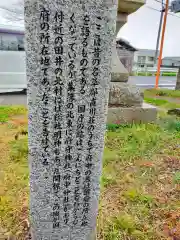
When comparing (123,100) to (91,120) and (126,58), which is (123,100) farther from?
(126,58)

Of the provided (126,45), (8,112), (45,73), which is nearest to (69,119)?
(45,73)

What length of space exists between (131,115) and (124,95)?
0.40 m

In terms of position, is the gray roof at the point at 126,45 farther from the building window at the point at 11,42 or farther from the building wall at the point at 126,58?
the building window at the point at 11,42

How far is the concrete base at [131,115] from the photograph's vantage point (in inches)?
164

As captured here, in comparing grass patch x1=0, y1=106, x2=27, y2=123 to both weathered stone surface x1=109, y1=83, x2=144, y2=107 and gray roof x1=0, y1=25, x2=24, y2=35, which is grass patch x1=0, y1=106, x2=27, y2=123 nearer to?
weathered stone surface x1=109, y1=83, x2=144, y2=107

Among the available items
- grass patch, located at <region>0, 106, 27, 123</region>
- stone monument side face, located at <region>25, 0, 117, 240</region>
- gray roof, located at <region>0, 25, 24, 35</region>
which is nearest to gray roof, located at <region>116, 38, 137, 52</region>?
gray roof, located at <region>0, 25, 24, 35</region>

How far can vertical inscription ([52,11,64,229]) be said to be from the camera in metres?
1.26

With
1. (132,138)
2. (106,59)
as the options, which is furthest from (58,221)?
(132,138)

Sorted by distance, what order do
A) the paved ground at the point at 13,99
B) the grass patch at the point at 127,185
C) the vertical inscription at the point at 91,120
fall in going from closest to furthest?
the vertical inscription at the point at 91,120
the grass patch at the point at 127,185
the paved ground at the point at 13,99

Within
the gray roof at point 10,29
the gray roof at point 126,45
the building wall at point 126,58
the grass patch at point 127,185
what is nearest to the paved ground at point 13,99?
the gray roof at point 10,29

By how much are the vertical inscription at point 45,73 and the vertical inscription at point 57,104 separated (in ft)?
0.14

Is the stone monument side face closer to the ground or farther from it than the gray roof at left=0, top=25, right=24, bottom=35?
closer to the ground

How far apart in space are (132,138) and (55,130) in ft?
8.00

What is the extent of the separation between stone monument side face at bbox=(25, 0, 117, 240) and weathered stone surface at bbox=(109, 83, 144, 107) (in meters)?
2.70
